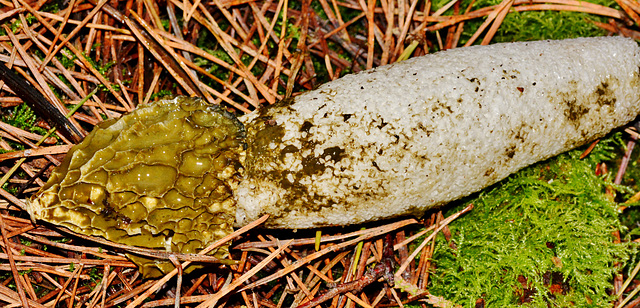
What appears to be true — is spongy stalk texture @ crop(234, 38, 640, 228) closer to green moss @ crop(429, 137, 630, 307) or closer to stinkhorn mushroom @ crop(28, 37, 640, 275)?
stinkhorn mushroom @ crop(28, 37, 640, 275)

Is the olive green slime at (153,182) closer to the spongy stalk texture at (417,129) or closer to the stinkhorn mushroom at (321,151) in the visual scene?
the stinkhorn mushroom at (321,151)

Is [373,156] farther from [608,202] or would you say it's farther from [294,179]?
[608,202]

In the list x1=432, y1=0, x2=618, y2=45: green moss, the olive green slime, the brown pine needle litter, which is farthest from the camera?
x1=432, y1=0, x2=618, y2=45: green moss

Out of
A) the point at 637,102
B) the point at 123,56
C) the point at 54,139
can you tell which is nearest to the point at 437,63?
the point at 637,102

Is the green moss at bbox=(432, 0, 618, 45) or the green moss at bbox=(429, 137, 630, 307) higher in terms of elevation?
the green moss at bbox=(432, 0, 618, 45)

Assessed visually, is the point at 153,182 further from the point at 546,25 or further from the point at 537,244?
the point at 546,25

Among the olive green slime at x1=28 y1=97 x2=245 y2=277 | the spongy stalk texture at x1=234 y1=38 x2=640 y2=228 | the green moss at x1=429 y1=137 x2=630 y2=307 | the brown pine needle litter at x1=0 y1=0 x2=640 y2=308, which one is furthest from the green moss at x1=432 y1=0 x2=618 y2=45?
the olive green slime at x1=28 y1=97 x2=245 y2=277

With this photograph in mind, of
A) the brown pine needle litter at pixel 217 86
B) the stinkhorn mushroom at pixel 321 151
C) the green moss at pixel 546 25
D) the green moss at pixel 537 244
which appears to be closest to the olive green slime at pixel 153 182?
the stinkhorn mushroom at pixel 321 151
